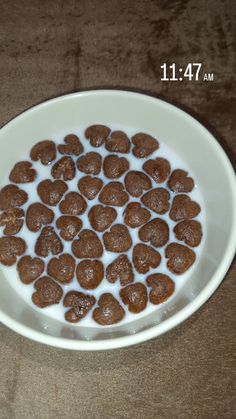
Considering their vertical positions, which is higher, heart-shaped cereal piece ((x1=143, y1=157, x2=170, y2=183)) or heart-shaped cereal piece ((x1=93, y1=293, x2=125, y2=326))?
heart-shaped cereal piece ((x1=143, y1=157, x2=170, y2=183))

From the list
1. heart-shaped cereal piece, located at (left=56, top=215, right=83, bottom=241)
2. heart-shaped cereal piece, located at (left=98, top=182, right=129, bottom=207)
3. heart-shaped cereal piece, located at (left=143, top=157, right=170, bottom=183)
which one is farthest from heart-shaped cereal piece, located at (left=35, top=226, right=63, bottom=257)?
heart-shaped cereal piece, located at (left=143, top=157, right=170, bottom=183)

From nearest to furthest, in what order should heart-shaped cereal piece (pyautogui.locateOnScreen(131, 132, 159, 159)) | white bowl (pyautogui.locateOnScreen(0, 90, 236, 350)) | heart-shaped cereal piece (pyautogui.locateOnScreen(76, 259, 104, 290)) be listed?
white bowl (pyautogui.locateOnScreen(0, 90, 236, 350)) → heart-shaped cereal piece (pyautogui.locateOnScreen(76, 259, 104, 290)) → heart-shaped cereal piece (pyautogui.locateOnScreen(131, 132, 159, 159))

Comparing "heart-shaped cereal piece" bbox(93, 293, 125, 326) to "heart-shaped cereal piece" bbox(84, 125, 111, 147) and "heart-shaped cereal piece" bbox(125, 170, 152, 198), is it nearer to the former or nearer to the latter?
"heart-shaped cereal piece" bbox(125, 170, 152, 198)

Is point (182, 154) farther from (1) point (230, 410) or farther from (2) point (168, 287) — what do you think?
(1) point (230, 410)

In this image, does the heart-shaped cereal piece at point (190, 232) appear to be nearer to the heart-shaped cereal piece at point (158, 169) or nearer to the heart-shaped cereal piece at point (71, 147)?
the heart-shaped cereal piece at point (158, 169)

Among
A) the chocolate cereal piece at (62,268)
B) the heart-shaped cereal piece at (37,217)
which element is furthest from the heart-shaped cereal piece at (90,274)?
the heart-shaped cereal piece at (37,217)

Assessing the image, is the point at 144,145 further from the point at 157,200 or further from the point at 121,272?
the point at 121,272

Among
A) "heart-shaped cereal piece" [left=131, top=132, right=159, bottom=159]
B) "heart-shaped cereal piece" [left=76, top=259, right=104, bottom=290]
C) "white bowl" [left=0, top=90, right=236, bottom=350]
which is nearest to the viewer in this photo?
"white bowl" [left=0, top=90, right=236, bottom=350]
